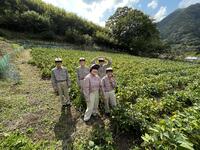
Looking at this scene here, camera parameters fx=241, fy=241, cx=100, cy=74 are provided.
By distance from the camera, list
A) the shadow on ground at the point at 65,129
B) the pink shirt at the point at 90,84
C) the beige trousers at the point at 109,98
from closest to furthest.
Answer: the shadow on ground at the point at 65,129
the pink shirt at the point at 90,84
the beige trousers at the point at 109,98

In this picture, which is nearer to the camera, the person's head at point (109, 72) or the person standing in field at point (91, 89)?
the person standing in field at point (91, 89)

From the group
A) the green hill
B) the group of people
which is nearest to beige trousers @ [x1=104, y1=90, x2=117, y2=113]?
the group of people

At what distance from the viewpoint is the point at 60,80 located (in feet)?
31.5

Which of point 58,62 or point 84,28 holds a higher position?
point 58,62

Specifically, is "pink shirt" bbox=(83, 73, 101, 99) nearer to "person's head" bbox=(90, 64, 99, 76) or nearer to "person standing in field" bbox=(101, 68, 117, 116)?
"person's head" bbox=(90, 64, 99, 76)

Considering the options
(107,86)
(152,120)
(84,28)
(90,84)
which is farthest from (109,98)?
(84,28)

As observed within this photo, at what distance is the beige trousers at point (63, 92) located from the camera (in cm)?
975

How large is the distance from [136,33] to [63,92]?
169ft

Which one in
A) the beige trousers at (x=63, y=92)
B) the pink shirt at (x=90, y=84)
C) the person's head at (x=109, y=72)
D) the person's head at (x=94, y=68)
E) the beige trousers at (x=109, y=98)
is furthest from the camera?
the beige trousers at (x=63, y=92)

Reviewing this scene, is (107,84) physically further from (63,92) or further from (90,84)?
(63,92)

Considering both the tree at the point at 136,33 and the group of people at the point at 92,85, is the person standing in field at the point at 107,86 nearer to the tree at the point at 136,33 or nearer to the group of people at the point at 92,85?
the group of people at the point at 92,85

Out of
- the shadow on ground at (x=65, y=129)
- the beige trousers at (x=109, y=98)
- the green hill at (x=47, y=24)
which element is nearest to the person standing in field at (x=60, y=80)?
the shadow on ground at (x=65, y=129)

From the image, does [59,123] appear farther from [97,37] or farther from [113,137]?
[97,37]

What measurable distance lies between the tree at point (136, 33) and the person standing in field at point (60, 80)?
4730 cm
